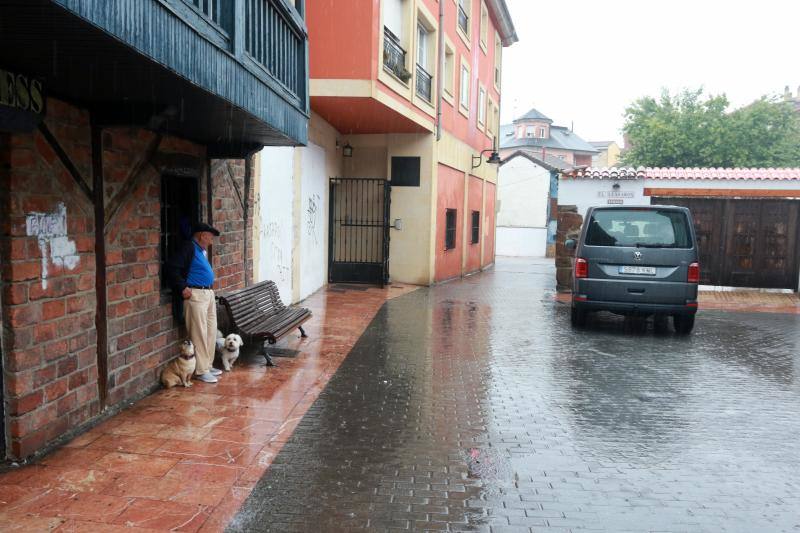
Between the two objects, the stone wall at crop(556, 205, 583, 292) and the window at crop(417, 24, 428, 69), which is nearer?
the stone wall at crop(556, 205, 583, 292)

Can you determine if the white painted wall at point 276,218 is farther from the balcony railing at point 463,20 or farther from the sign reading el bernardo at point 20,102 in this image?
the balcony railing at point 463,20

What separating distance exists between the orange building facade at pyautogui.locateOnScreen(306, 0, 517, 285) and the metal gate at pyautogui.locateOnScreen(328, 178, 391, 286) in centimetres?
49

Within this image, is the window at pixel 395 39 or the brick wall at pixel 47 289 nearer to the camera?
the brick wall at pixel 47 289

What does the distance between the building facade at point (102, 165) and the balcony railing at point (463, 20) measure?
13.4 metres

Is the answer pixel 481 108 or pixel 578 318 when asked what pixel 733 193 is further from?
pixel 481 108

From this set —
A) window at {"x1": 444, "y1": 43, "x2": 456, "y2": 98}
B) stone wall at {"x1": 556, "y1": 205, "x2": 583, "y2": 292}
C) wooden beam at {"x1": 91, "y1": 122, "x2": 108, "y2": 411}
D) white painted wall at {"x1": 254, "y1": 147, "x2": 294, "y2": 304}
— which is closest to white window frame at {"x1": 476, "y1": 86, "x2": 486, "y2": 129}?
window at {"x1": 444, "y1": 43, "x2": 456, "y2": 98}

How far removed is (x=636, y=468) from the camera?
14.6 ft

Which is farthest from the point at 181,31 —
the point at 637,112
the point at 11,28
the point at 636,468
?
the point at 637,112

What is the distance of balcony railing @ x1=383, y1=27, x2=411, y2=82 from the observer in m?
12.7

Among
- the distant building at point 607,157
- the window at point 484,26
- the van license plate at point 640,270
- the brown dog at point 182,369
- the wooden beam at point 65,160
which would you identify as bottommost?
the brown dog at point 182,369

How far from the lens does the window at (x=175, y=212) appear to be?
20.7ft

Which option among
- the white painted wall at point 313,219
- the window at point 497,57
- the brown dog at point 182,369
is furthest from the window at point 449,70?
the brown dog at point 182,369

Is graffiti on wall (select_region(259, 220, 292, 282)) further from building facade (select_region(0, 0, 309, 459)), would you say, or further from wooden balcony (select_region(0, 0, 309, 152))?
building facade (select_region(0, 0, 309, 459))

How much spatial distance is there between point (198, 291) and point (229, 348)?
84cm
